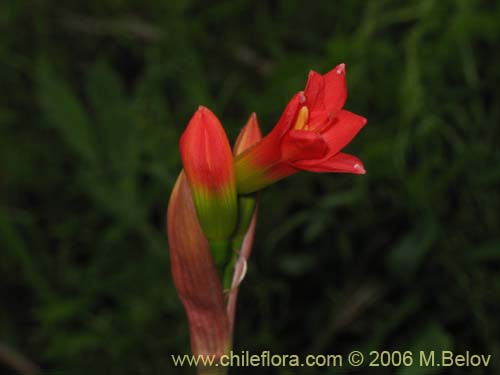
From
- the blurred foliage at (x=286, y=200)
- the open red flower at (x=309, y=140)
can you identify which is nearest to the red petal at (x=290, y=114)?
the open red flower at (x=309, y=140)

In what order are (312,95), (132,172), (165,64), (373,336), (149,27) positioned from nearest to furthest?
1. (312,95)
2. (373,336)
3. (132,172)
4. (165,64)
5. (149,27)

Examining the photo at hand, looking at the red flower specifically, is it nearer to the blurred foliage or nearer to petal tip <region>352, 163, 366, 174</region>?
petal tip <region>352, 163, 366, 174</region>

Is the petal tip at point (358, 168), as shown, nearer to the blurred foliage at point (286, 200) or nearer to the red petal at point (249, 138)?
the red petal at point (249, 138)

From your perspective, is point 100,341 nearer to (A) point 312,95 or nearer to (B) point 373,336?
(B) point 373,336

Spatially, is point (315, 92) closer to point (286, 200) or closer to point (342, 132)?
point (342, 132)

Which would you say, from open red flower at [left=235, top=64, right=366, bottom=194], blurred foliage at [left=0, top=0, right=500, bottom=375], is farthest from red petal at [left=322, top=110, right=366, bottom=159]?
blurred foliage at [left=0, top=0, right=500, bottom=375]

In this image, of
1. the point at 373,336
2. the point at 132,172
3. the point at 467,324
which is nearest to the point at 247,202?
the point at 373,336
